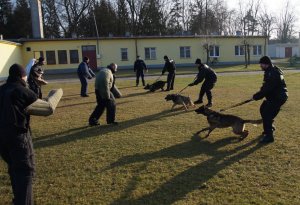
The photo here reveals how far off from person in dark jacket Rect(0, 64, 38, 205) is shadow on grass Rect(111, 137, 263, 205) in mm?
1287

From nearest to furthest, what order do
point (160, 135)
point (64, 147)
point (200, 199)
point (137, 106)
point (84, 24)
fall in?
→ 1. point (200, 199)
2. point (64, 147)
3. point (160, 135)
4. point (137, 106)
5. point (84, 24)

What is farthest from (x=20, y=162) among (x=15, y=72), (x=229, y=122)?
(x=229, y=122)

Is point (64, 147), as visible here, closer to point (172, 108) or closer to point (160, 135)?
point (160, 135)

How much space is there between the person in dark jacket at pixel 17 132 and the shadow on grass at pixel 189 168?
129 centimetres

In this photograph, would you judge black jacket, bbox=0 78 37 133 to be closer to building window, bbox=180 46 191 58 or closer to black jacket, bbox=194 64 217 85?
black jacket, bbox=194 64 217 85

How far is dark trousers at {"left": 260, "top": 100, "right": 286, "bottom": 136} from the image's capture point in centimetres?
720

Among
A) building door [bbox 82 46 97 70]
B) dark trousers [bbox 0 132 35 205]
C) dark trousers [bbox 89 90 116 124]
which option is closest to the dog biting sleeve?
dark trousers [bbox 0 132 35 205]

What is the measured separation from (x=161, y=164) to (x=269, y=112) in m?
2.70

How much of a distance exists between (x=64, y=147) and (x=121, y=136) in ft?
4.75

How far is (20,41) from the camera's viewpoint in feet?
120

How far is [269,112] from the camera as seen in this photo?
7.26m

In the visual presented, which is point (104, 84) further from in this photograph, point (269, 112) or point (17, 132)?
point (17, 132)

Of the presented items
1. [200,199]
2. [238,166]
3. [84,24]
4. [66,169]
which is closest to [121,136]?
[66,169]

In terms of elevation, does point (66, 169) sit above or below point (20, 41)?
below
